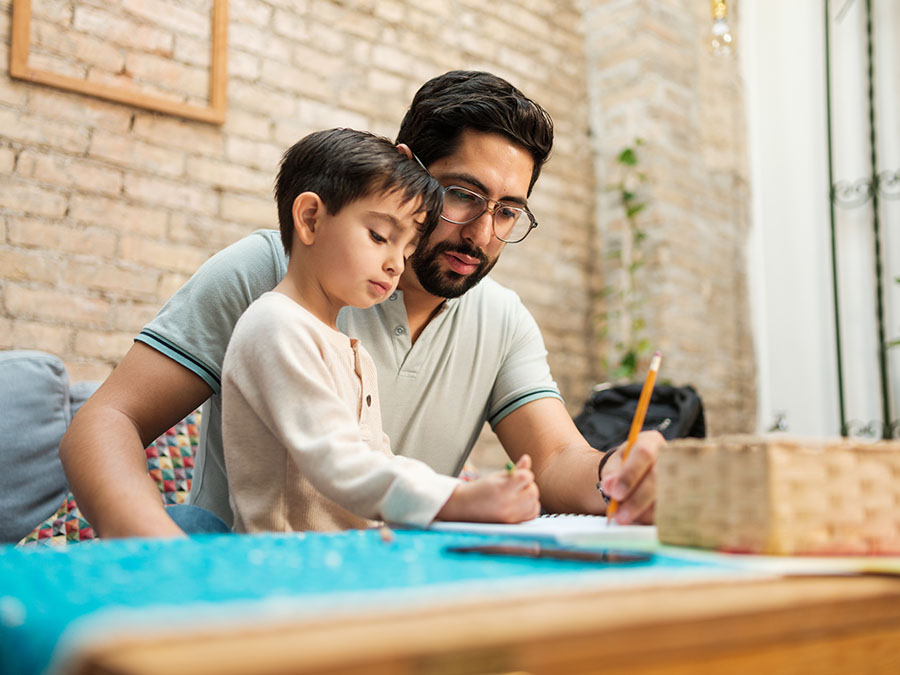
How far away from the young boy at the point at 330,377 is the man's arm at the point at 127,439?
0.11 metres

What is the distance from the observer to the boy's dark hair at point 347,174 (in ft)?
3.69

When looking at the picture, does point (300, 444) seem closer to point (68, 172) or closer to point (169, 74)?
point (68, 172)

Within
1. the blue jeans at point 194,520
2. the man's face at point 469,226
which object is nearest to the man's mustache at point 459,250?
the man's face at point 469,226

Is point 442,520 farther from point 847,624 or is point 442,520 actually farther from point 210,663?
point 210,663

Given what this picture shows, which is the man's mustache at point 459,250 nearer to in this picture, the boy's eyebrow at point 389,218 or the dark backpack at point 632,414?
the boy's eyebrow at point 389,218

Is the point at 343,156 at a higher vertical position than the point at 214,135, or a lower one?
lower

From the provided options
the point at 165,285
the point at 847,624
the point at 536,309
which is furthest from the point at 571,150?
the point at 847,624

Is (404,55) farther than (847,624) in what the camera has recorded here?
Yes

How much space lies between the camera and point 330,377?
0.95m

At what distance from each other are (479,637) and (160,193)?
310cm

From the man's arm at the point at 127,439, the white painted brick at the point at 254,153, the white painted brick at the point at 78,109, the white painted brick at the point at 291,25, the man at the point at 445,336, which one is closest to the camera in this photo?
the man's arm at the point at 127,439

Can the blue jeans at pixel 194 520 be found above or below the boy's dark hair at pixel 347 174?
below

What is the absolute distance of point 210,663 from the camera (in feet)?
0.91

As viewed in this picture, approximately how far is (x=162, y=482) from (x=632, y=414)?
1.85 metres
